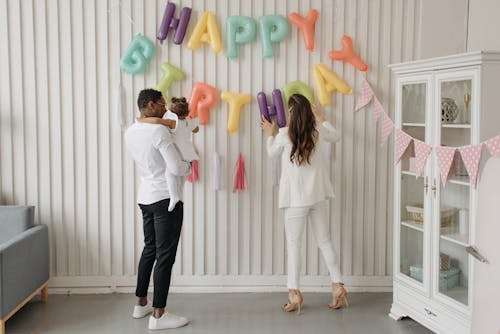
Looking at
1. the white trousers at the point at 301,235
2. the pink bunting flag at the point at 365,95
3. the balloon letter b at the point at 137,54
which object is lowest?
the white trousers at the point at 301,235

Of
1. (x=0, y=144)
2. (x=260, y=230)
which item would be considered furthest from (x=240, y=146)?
(x=0, y=144)

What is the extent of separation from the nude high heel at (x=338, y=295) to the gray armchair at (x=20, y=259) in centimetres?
207

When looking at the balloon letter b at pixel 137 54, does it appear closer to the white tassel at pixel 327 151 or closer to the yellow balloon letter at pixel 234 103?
the yellow balloon letter at pixel 234 103

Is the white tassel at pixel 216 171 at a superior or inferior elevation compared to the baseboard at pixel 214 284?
superior

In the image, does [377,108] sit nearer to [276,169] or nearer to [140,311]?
[276,169]

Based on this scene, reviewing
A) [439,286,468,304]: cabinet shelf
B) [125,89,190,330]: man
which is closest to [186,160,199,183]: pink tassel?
[125,89,190,330]: man

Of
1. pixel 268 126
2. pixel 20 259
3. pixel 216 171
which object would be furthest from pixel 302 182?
pixel 20 259

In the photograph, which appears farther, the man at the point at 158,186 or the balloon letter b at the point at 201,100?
the balloon letter b at the point at 201,100

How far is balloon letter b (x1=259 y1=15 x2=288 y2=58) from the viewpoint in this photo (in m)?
4.78

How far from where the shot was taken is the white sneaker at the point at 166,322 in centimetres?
421

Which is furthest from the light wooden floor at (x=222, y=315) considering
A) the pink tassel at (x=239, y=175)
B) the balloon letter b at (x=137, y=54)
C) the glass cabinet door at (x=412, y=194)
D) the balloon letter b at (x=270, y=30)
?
the balloon letter b at (x=270, y=30)

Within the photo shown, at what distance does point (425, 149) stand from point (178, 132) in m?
1.56

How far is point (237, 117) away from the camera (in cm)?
485

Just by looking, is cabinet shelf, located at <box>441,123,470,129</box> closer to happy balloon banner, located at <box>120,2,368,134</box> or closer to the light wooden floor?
happy balloon banner, located at <box>120,2,368,134</box>
